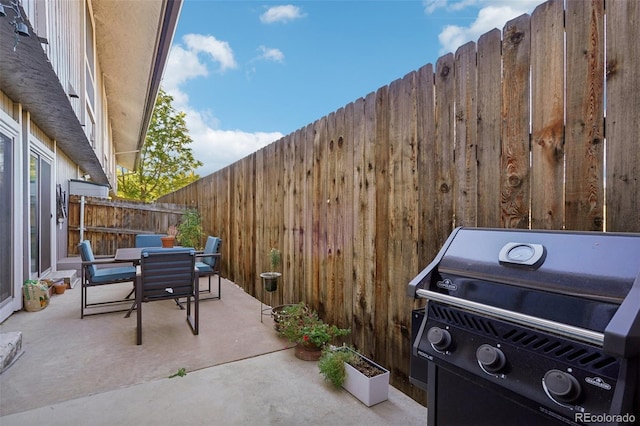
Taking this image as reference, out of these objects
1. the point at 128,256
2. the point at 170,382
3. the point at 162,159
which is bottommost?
the point at 170,382

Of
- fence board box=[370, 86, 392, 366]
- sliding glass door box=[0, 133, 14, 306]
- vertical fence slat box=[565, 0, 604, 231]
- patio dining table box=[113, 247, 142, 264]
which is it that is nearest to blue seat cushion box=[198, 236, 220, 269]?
patio dining table box=[113, 247, 142, 264]

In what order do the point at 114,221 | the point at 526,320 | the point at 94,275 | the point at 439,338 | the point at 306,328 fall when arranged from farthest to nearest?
1. the point at 114,221
2. the point at 94,275
3. the point at 306,328
4. the point at 439,338
5. the point at 526,320

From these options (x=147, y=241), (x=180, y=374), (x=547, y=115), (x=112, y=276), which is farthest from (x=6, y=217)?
(x=547, y=115)

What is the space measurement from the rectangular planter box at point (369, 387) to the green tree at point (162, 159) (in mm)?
17617

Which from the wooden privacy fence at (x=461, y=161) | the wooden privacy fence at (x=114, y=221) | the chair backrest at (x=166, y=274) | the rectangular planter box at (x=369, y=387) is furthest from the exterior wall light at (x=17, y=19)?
the wooden privacy fence at (x=114, y=221)

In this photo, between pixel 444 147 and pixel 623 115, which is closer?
pixel 623 115

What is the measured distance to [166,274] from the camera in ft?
10.4

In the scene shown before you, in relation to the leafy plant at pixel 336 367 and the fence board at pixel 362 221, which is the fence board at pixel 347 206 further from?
the leafy plant at pixel 336 367

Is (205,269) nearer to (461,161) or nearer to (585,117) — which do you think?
(461,161)

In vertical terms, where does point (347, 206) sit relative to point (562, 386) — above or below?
above

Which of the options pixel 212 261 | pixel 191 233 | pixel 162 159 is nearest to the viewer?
pixel 212 261

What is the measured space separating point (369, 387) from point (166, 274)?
227cm

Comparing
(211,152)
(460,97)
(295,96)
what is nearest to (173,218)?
(295,96)

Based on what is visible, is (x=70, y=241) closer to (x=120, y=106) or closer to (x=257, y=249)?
(x=120, y=106)
